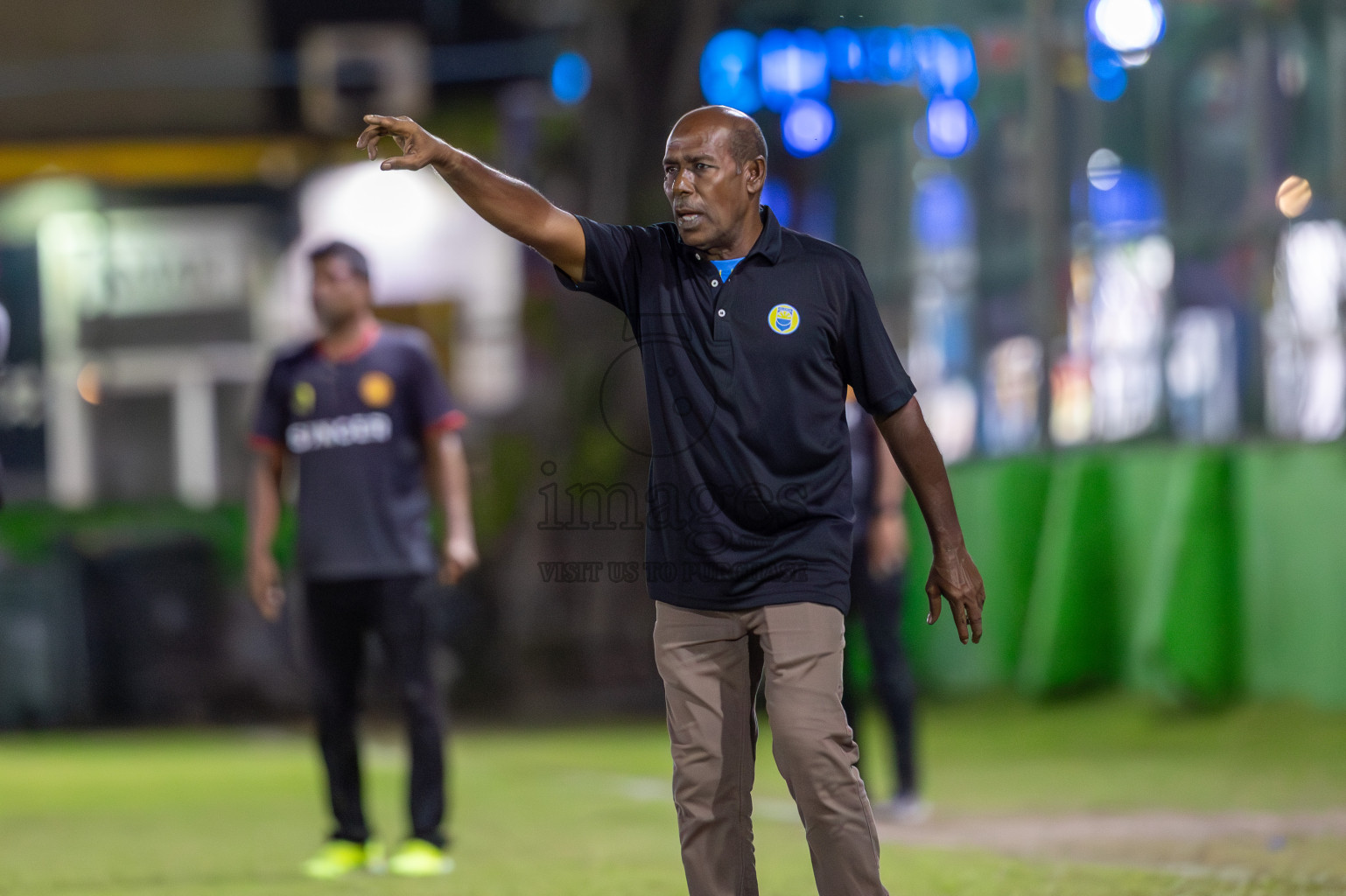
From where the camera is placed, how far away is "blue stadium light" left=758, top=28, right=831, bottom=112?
53.9 feet

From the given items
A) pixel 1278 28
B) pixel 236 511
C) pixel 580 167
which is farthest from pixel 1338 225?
pixel 236 511

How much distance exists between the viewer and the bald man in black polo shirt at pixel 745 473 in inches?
165

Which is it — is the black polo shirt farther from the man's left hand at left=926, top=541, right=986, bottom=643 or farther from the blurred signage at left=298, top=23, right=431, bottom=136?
the blurred signage at left=298, top=23, right=431, bottom=136

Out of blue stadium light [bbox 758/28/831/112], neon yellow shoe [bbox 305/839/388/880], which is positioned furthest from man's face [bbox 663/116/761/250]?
blue stadium light [bbox 758/28/831/112]

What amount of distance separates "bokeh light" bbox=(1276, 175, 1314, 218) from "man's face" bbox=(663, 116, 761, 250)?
24.8ft

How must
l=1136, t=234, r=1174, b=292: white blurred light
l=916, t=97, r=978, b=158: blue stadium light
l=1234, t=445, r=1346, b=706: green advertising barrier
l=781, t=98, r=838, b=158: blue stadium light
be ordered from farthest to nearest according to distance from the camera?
l=781, t=98, r=838, b=158: blue stadium light, l=916, t=97, r=978, b=158: blue stadium light, l=1136, t=234, r=1174, b=292: white blurred light, l=1234, t=445, r=1346, b=706: green advertising barrier

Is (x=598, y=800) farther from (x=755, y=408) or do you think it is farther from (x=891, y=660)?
(x=755, y=408)

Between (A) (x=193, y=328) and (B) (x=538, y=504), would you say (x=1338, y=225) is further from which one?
(A) (x=193, y=328)

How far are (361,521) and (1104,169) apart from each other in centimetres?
848

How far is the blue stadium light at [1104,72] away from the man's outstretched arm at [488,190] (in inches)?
391

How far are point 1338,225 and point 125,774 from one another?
773 cm

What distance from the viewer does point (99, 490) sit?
17500 millimetres

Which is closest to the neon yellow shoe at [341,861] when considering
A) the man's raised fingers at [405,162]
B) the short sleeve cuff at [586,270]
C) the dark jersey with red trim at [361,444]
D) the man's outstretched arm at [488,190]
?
the dark jersey with red trim at [361,444]

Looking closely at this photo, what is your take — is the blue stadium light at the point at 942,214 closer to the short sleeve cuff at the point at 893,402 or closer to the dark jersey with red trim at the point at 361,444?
the dark jersey with red trim at the point at 361,444
